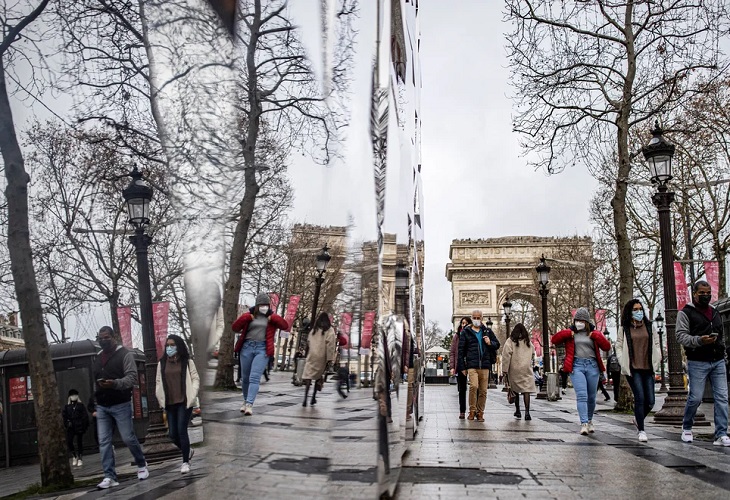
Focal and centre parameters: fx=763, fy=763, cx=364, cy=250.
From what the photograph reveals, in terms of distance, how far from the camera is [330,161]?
1223 mm

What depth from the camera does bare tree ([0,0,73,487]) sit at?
92 centimetres

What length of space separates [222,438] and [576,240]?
4752cm

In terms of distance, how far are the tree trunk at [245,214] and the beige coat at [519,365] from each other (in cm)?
1210

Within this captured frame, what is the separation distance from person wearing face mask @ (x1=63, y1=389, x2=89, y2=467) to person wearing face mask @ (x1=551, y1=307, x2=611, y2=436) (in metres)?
9.26

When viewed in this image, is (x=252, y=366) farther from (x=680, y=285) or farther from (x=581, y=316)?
(x=680, y=285)

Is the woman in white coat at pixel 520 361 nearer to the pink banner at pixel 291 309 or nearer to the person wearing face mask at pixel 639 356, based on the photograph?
the person wearing face mask at pixel 639 356

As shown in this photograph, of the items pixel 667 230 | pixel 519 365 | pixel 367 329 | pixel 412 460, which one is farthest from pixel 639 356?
pixel 367 329

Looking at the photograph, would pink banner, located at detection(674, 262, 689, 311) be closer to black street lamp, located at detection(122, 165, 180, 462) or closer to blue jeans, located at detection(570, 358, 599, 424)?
blue jeans, located at detection(570, 358, 599, 424)

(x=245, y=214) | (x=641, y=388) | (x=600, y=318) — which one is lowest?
(x=641, y=388)

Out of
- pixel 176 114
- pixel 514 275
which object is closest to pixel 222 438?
pixel 176 114

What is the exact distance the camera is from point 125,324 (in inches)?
40.6

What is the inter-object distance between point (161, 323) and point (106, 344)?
0.36ft

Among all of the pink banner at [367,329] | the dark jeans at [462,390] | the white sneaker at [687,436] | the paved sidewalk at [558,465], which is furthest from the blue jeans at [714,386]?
the pink banner at [367,329]

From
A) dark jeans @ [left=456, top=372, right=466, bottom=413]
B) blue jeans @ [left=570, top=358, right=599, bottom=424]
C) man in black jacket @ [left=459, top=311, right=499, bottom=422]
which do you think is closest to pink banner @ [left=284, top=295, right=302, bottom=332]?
blue jeans @ [left=570, top=358, right=599, bottom=424]
